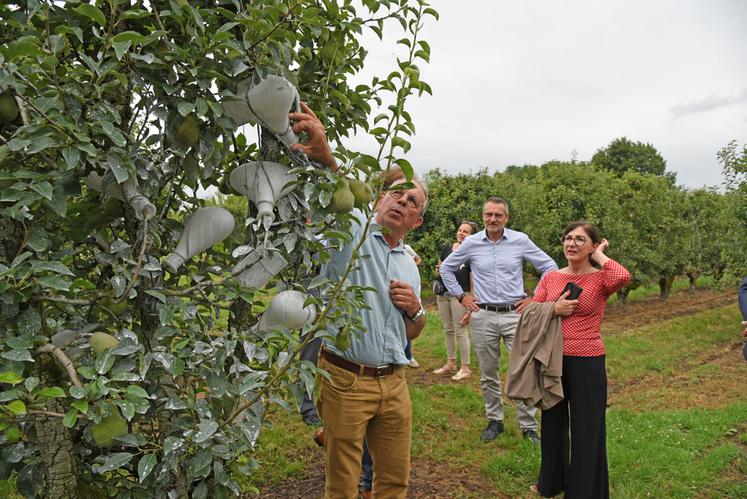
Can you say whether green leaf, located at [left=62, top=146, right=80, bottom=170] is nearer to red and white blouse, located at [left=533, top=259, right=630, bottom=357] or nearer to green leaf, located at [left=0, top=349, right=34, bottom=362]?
green leaf, located at [left=0, top=349, right=34, bottom=362]

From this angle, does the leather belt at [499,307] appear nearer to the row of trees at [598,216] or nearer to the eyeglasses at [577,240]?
the eyeglasses at [577,240]

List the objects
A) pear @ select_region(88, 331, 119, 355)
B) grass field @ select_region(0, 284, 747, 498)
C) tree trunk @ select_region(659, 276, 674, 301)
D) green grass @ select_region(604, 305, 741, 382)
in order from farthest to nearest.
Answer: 1. tree trunk @ select_region(659, 276, 674, 301)
2. green grass @ select_region(604, 305, 741, 382)
3. grass field @ select_region(0, 284, 747, 498)
4. pear @ select_region(88, 331, 119, 355)

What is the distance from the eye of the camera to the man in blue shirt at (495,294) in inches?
188

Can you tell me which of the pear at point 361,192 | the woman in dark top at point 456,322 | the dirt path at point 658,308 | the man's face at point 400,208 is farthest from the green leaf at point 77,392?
the dirt path at point 658,308

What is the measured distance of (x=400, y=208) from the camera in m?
2.40

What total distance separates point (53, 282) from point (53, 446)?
43 cm

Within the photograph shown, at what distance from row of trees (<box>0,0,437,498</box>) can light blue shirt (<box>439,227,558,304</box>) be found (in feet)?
11.8

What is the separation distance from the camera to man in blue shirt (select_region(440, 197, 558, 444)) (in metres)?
4.77

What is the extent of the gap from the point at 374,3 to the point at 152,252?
0.89 metres

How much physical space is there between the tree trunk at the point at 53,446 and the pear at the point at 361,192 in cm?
86

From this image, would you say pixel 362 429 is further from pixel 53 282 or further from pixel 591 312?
pixel 591 312

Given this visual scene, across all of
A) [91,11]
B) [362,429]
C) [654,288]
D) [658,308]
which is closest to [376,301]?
[362,429]

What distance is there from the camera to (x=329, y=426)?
232 cm

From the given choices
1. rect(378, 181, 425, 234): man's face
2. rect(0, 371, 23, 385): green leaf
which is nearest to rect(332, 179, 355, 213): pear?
rect(0, 371, 23, 385): green leaf
